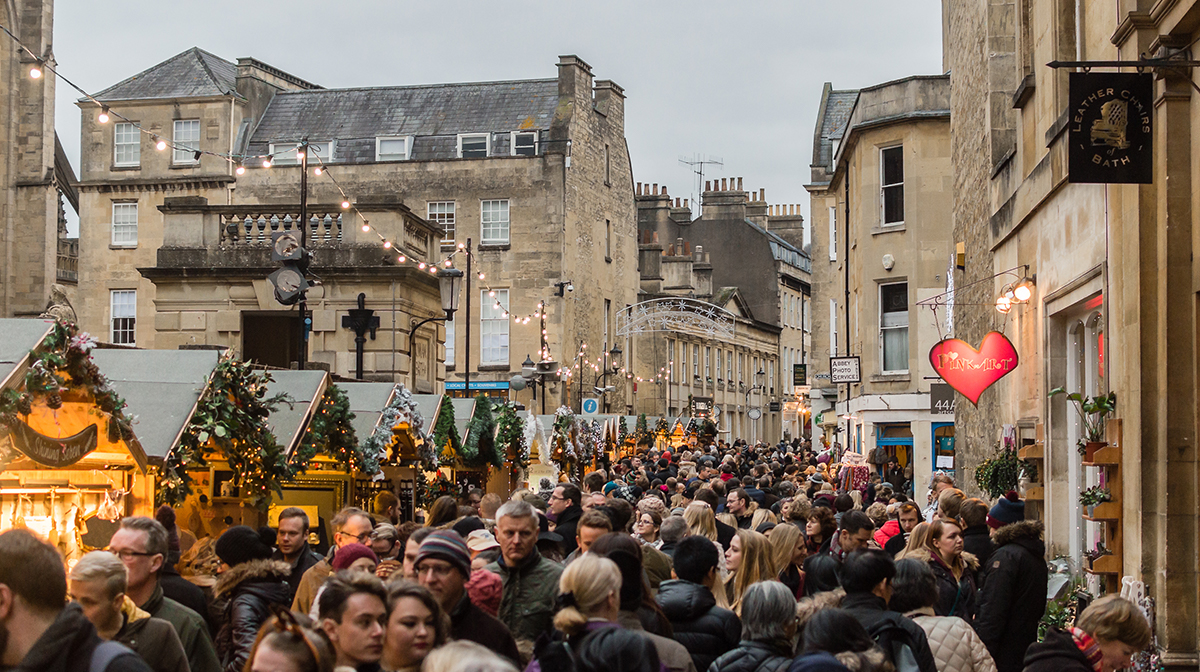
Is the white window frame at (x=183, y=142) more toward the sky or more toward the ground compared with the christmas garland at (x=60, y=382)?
more toward the sky

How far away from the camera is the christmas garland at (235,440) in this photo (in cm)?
998

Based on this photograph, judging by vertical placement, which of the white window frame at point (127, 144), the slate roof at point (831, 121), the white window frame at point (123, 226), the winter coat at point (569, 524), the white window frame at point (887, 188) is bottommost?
the winter coat at point (569, 524)

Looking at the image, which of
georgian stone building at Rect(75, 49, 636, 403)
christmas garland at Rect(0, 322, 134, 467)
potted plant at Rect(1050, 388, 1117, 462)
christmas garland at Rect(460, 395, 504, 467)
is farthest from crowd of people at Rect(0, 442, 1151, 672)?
georgian stone building at Rect(75, 49, 636, 403)

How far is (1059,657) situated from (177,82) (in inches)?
1576

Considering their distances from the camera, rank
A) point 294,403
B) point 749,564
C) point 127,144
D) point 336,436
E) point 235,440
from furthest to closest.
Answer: point 127,144, point 336,436, point 294,403, point 235,440, point 749,564

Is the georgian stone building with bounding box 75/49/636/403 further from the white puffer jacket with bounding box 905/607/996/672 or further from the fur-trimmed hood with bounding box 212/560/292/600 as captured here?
the white puffer jacket with bounding box 905/607/996/672

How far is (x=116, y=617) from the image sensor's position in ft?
16.3

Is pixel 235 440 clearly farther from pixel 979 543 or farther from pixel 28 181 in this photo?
pixel 28 181

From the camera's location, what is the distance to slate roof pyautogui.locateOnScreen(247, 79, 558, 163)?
42844mm

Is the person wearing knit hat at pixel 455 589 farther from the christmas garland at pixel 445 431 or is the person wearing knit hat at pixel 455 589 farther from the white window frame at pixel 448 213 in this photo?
the white window frame at pixel 448 213

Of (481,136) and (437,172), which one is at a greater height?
(481,136)

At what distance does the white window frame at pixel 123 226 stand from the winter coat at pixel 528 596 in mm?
35997

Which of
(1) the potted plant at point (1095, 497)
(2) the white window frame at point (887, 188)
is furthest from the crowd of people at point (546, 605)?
(2) the white window frame at point (887, 188)

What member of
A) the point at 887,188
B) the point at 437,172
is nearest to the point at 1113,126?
the point at 887,188
